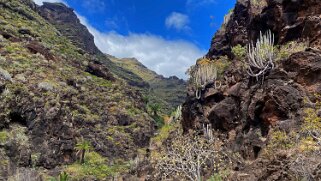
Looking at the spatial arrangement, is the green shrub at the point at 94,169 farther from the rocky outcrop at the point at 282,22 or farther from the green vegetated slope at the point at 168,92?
the green vegetated slope at the point at 168,92

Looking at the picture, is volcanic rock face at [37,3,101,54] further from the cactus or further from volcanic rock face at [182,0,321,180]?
volcanic rock face at [182,0,321,180]

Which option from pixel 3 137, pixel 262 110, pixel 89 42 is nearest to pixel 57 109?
pixel 3 137

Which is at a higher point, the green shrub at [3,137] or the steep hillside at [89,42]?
the steep hillside at [89,42]

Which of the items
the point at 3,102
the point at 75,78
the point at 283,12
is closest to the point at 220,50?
the point at 283,12

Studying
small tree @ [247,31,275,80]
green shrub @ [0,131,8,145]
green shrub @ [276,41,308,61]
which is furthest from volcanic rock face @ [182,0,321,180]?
green shrub @ [0,131,8,145]

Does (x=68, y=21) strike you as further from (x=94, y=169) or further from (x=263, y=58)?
(x=263, y=58)

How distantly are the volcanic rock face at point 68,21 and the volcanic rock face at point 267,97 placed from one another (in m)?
98.9

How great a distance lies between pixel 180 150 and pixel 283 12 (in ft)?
42.1

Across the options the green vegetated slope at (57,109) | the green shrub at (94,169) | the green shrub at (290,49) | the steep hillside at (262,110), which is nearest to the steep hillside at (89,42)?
the green vegetated slope at (57,109)

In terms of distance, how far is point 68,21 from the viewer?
14238cm

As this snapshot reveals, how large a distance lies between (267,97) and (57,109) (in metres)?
29.6

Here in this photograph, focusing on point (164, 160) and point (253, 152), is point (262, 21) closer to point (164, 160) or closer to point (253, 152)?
point (253, 152)

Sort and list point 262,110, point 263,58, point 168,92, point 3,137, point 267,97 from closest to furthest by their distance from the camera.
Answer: point 267,97
point 262,110
point 263,58
point 3,137
point 168,92

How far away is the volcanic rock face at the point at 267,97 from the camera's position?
18.8 metres
